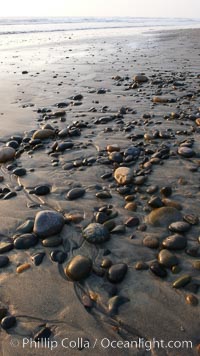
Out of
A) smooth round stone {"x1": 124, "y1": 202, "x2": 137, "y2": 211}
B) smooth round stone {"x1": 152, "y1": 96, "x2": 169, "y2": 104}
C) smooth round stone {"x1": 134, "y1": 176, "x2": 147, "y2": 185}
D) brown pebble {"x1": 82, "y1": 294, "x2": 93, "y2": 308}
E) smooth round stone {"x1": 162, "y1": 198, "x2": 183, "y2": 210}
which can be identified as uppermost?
smooth round stone {"x1": 152, "y1": 96, "x2": 169, "y2": 104}

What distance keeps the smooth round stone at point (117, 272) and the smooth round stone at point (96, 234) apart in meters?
0.36

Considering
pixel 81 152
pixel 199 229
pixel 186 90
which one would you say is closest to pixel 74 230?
pixel 199 229

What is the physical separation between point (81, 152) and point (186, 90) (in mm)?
4685

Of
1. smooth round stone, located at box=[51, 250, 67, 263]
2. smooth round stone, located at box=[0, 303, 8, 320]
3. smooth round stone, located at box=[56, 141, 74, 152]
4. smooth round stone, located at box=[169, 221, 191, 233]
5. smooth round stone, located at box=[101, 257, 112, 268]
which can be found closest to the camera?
smooth round stone, located at box=[0, 303, 8, 320]

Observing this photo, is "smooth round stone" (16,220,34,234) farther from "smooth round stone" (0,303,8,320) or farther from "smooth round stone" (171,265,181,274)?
"smooth round stone" (171,265,181,274)

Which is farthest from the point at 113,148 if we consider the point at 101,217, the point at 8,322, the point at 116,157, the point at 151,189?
the point at 8,322

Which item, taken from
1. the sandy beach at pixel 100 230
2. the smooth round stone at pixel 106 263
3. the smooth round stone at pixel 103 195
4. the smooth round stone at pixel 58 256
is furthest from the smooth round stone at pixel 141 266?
the smooth round stone at pixel 103 195

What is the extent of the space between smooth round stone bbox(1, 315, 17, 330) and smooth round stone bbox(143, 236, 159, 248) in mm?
1316

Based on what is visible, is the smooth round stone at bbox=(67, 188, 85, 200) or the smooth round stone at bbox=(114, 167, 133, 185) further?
the smooth round stone at bbox=(114, 167, 133, 185)

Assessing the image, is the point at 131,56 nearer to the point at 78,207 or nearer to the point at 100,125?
the point at 100,125

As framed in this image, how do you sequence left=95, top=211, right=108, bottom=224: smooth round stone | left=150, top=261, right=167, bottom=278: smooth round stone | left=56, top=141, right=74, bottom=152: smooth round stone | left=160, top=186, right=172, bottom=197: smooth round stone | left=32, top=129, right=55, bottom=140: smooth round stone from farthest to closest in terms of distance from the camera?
left=32, top=129, right=55, bottom=140: smooth round stone, left=56, top=141, right=74, bottom=152: smooth round stone, left=160, top=186, right=172, bottom=197: smooth round stone, left=95, top=211, right=108, bottom=224: smooth round stone, left=150, top=261, right=167, bottom=278: smooth round stone

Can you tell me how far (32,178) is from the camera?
164 inches

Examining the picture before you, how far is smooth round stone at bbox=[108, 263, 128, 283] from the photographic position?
8.16 ft

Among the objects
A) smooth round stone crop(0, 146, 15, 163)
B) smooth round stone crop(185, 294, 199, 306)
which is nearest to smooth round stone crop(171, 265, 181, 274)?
smooth round stone crop(185, 294, 199, 306)
